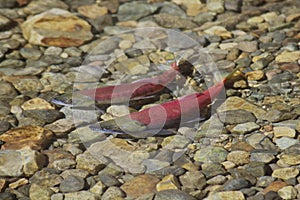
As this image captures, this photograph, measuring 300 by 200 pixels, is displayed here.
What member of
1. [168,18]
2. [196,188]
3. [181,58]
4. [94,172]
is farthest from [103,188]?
[168,18]

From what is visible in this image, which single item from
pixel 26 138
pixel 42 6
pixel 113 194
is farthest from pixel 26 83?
pixel 113 194

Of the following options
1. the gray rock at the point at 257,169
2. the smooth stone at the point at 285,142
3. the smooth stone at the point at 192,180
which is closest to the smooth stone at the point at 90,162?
the smooth stone at the point at 192,180

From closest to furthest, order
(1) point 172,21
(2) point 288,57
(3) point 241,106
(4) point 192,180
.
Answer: (4) point 192,180, (3) point 241,106, (2) point 288,57, (1) point 172,21

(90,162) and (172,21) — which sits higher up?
Result: (172,21)

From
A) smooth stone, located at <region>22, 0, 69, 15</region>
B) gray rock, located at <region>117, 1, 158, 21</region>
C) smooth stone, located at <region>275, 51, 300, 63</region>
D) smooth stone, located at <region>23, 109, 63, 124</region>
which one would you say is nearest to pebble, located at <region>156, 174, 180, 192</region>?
smooth stone, located at <region>23, 109, 63, 124</region>

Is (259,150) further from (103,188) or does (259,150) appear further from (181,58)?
(181,58)

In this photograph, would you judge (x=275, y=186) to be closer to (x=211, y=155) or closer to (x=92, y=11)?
(x=211, y=155)

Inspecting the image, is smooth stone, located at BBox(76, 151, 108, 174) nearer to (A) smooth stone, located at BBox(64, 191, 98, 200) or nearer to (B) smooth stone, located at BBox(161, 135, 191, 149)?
(A) smooth stone, located at BBox(64, 191, 98, 200)
